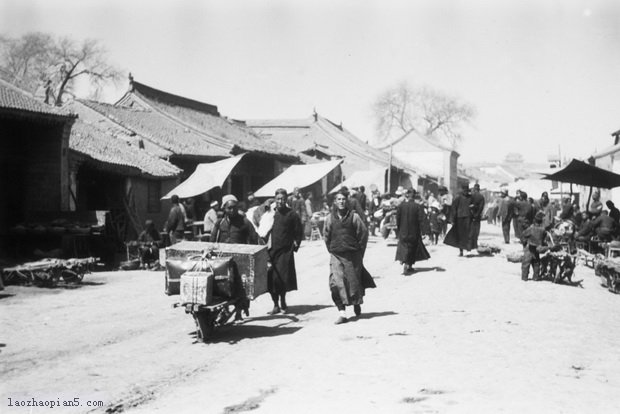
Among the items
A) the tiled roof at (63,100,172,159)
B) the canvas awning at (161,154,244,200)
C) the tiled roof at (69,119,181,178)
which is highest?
the tiled roof at (63,100,172,159)

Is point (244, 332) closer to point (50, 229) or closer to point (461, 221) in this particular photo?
point (50, 229)

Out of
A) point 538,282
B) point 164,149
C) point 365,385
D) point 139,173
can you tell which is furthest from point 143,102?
point 365,385

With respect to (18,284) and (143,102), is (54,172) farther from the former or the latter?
(143,102)

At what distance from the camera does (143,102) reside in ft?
94.4

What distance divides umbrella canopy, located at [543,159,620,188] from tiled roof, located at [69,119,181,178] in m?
12.2

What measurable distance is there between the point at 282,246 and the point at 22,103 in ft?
29.9

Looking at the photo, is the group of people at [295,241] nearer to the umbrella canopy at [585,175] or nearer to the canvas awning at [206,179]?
the canvas awning at [206,179]

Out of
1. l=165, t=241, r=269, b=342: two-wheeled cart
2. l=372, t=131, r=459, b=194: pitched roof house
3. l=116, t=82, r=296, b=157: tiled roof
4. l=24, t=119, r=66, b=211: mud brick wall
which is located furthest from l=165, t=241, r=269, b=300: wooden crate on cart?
l=372, t=131, r=459, b=194: pitched roof house

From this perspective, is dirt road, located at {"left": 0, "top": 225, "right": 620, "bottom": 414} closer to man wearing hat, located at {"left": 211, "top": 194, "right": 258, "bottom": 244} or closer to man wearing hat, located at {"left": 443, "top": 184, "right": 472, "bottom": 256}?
man wearing hat, located at {"left": 211, "top": 194, "right": 258, "bottom": 244}

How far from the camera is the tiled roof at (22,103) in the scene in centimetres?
1445

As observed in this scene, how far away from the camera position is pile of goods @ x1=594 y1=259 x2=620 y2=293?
1214cm

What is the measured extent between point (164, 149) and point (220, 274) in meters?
17.3

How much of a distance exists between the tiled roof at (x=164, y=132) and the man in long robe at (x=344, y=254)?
1630 cm

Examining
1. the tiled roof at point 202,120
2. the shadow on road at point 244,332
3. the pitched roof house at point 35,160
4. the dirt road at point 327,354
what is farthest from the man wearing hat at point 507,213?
the shadow on road at point 244,332
